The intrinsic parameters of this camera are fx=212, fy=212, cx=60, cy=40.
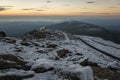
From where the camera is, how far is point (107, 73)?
17.6 meters

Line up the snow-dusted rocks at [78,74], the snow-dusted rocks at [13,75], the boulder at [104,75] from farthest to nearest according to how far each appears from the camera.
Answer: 1. the boulder at [104,75]
2. the snow-dusted rocks at [13,75]
3. the snow-dusted rocks at [78,74]

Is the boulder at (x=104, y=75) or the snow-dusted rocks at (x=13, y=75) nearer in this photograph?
the snow-dusted rocks at (x=13, y=75)

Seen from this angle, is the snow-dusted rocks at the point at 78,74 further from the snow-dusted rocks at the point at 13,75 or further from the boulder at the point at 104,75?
the snow-dusted rocks at the point at 13,75

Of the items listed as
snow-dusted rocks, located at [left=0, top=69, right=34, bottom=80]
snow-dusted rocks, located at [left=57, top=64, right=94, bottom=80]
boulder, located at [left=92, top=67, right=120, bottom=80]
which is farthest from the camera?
boulder, located at [left=92, top=67, right=120, bottom=80]

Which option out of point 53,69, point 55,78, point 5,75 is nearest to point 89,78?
point 55,78

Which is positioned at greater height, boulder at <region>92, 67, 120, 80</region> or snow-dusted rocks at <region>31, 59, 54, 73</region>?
snow-dusted rocks at <region>31, 59, 54, 73</region>

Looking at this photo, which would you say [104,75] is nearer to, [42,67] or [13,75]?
[42,67]

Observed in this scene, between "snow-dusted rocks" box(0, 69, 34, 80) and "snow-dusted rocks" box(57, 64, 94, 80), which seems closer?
"snow-dusted rocks" box(57, 64, 94, 80)

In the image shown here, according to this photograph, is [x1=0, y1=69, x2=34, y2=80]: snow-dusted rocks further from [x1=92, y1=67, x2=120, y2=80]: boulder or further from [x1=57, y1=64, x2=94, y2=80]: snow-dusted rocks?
[x1=92, y1=67, x2=120, y2=80]: boulder

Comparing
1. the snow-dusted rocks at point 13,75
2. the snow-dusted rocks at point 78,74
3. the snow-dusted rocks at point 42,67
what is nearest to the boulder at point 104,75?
the snow-dusted rocks at point 78,74

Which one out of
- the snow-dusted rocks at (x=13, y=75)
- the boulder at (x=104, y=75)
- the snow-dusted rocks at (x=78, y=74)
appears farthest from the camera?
the boulder at (x=104, y=75)

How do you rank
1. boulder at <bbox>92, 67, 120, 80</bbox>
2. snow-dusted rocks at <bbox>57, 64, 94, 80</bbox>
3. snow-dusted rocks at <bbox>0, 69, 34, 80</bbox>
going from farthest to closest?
boulder at <bbox>92, 67, 120, 80</bbox> → snow-dusted rocks at <bbox>0, 69, 34, 80</bbox> → snow-dusted rocks at <bbox>57, 64, 94, 80</bbox>

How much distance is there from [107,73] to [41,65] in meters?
5.51

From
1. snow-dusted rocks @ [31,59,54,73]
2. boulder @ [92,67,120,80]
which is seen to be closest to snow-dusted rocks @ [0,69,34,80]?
snow-dusted rocks @ [31,59,54,73]
